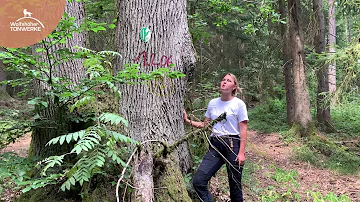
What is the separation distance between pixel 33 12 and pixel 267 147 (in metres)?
8.57

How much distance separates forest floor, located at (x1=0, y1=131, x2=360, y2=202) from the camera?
491cm

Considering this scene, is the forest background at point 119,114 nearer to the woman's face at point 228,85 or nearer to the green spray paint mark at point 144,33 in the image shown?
the green spray paint mark at point 144,33

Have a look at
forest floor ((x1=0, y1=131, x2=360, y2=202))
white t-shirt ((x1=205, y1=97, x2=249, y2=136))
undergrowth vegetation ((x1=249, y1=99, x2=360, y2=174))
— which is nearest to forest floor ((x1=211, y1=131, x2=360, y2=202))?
forest floor ((x1=0, y1=131, x2=360, y2=202))

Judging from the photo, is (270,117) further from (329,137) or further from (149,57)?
(149,57)

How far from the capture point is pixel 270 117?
1359 cm

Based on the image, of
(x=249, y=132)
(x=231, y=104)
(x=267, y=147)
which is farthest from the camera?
(x=249, y=132)

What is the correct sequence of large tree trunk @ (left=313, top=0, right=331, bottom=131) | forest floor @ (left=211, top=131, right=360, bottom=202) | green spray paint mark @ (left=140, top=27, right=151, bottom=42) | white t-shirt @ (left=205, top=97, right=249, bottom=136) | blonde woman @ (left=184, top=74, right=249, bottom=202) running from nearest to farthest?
green spray paint mark @ (left=140, top=27, right=151, bottom=42), blonde woman @ (left=184, top=74, right=249, bottom=202), white t-shirt @ (left=205, top=97, right=249, bottom=136), forest floor @ (left=211, top=131, right=360, bottom=202), large tree trunk @ (left=313, top=0, right=331, bottom=131)

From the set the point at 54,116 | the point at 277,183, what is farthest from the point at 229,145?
the point at 277,183

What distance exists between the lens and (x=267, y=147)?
962cm

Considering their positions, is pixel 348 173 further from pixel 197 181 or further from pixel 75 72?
pixel 75 72

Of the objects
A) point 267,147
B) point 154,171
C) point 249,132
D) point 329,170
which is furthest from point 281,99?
point 154,171

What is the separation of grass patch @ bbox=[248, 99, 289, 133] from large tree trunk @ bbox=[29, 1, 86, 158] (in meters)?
9.43

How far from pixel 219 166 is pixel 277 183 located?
3.09 meters

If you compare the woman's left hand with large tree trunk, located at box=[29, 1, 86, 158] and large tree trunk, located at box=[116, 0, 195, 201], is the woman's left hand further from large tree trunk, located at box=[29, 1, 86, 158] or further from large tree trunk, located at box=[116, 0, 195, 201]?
large tree trunk, located at box=[29, 1, 86, 158]
